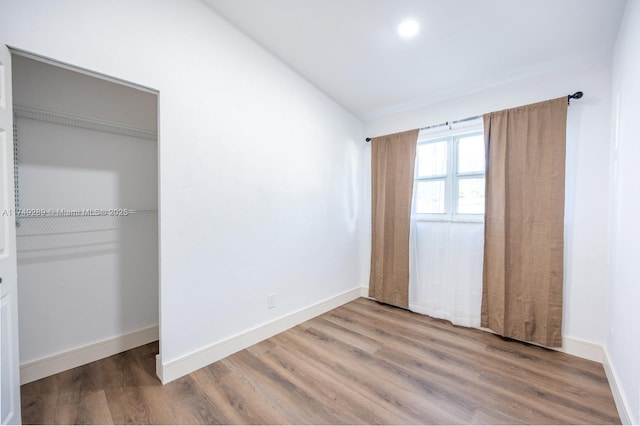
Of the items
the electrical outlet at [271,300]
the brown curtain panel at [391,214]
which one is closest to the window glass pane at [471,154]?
the brown curtain panel at [391,214]

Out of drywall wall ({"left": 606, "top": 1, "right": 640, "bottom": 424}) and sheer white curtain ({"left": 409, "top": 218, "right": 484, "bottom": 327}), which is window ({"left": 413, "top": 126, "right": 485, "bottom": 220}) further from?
drywall wall ({"left": 606, "top": 1, "right": 640, "bottom": 424})

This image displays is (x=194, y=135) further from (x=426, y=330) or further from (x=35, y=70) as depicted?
(x=426, y=330)

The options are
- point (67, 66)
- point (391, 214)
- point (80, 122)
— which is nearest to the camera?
point (67, 66)

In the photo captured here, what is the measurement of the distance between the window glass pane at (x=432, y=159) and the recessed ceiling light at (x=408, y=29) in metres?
1.32

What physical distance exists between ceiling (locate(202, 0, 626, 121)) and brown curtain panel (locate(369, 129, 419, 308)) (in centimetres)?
75

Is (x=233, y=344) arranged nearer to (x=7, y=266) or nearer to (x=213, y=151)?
(x=7, y=266)

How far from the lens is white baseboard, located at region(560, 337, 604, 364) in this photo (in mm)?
2113

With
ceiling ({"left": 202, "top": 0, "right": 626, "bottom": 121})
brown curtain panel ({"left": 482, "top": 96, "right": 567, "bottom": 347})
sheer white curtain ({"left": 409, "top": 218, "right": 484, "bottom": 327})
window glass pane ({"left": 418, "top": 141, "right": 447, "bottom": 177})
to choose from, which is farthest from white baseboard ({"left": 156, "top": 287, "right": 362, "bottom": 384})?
ceiling ({"left": 202, "top": 0, "right": 626, "bottom": 121})

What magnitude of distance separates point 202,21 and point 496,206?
10.0ft

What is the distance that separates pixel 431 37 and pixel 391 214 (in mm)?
1930

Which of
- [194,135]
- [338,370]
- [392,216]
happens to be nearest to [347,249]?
[392,216]

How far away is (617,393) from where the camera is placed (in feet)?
Answer: 5.36

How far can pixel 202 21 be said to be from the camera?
2004mm

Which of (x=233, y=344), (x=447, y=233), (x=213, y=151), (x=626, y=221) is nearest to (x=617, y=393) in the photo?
(x=626, y=221)
